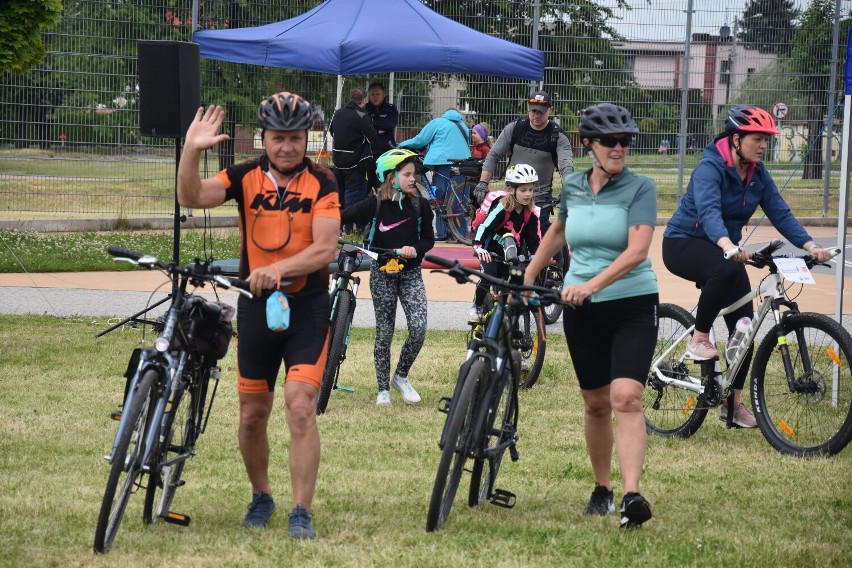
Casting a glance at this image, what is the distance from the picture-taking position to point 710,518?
6.22 m

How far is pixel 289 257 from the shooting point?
564cm

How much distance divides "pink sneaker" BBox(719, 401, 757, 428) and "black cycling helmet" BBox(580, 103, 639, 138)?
2695 mm

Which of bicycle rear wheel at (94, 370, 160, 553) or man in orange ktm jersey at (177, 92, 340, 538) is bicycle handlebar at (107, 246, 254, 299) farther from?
bicycle rear wheel at (94, 370, 160, 553)

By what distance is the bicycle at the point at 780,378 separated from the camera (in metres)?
7.30

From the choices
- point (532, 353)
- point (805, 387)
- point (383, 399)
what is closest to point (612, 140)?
point (805, 387)

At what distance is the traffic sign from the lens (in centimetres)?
2136

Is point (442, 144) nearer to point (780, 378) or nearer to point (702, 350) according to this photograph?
point (702, 350)

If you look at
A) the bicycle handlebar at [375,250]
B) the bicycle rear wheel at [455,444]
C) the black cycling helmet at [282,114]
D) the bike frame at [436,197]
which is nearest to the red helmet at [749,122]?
the bicycle handlebar at [375,250]

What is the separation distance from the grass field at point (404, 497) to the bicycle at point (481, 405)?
17 cm

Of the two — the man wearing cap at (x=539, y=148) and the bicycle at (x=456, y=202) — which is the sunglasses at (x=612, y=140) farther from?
the bicycle at (x=456, y=202)

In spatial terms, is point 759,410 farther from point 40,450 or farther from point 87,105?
point 87,105

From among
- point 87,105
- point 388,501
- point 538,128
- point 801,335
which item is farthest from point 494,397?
point 87,105

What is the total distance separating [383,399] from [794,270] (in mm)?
3059

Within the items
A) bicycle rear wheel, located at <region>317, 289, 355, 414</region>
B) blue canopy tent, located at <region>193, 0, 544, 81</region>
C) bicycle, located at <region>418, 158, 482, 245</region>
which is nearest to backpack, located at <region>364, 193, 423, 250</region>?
bicycle rear wheel, located at <region>317, 289, 355, 414</region>
